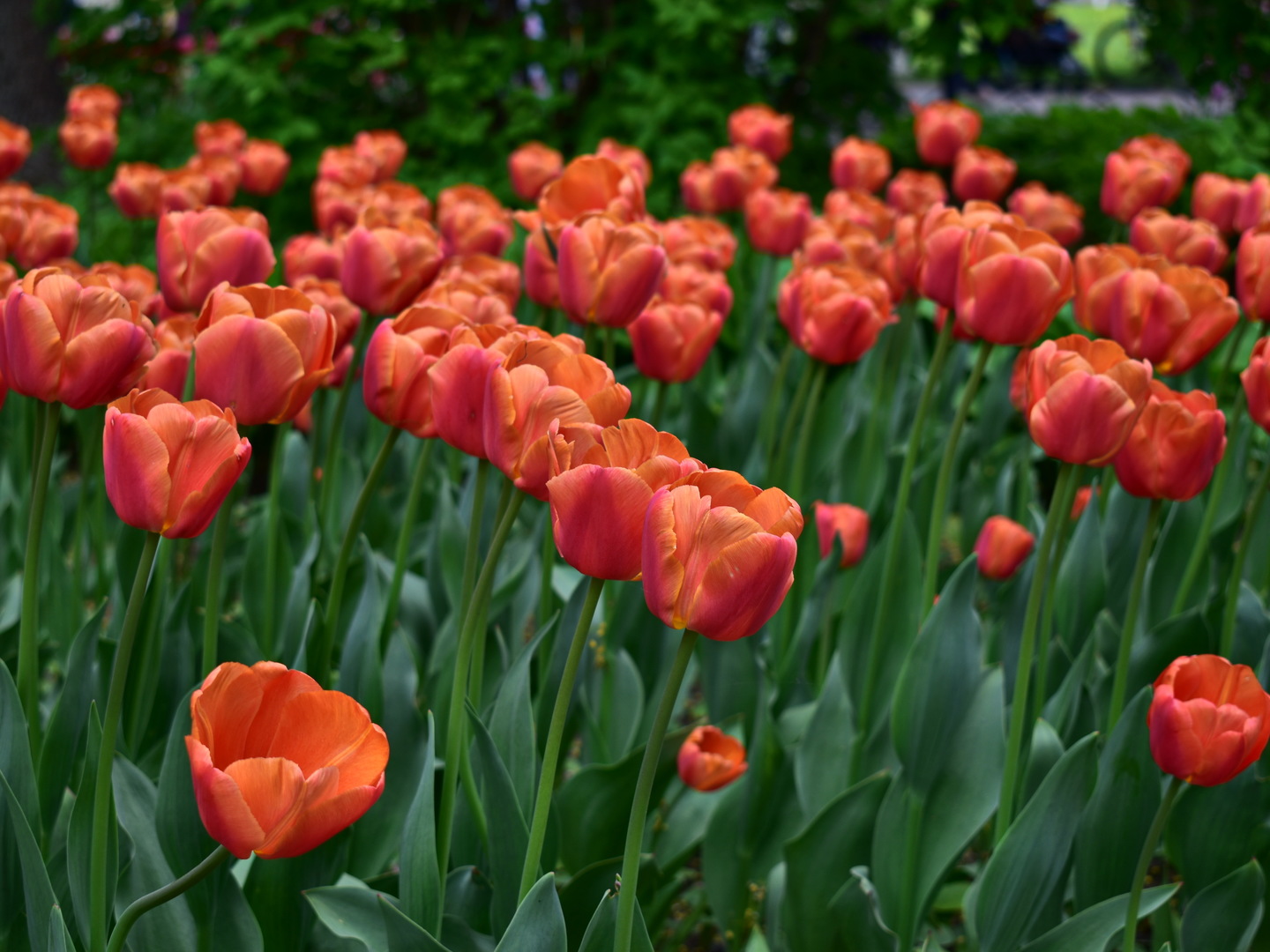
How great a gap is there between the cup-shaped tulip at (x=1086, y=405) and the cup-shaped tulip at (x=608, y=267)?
1.70 ft

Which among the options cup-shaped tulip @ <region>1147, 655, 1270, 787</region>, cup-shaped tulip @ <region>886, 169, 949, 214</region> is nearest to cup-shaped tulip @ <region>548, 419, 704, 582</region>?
cup-shaped tulip @ <region>1147, 655, 1270, 787</region>

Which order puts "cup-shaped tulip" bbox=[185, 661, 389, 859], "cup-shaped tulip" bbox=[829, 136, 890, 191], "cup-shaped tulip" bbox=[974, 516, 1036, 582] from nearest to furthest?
"cup-shaped tulip" bbox=[185, 661, 389, 859]
"cup-shaped tulip" bbox=[974, 516, 1036, 582]
"cup-shaped tulip" bbox=[829, 136, 890, 191]

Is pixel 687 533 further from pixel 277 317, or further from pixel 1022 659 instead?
pixel 1022 659

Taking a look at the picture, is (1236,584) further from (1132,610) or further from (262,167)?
(262,167)

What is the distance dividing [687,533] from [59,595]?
5.12 feet

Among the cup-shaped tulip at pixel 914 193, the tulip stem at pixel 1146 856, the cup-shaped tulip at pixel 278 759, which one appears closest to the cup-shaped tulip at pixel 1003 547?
the tulip stem at pixel 1146 856

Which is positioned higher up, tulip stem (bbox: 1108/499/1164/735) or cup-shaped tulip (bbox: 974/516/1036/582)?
tulip stem (bbox: 1108/499/1164/735)

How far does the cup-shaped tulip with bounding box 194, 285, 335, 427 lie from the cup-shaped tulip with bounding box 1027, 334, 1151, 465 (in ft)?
2.68

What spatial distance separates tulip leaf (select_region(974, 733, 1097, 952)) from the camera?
1406 millimetres

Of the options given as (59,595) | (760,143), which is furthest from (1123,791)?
(760,143)

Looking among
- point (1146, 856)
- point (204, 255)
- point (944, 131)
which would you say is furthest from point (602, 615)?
point (944, 131)

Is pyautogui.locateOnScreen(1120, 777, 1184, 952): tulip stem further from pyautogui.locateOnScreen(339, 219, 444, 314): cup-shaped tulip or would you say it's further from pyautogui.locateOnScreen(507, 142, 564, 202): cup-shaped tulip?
pyautogui.locateOnScreen(507, 142, 564, 202): cup-shaped tulip

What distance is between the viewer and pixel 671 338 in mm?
1893

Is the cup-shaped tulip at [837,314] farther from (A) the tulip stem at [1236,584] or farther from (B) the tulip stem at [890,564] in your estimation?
(A) the tulip stem at [1236,584]
